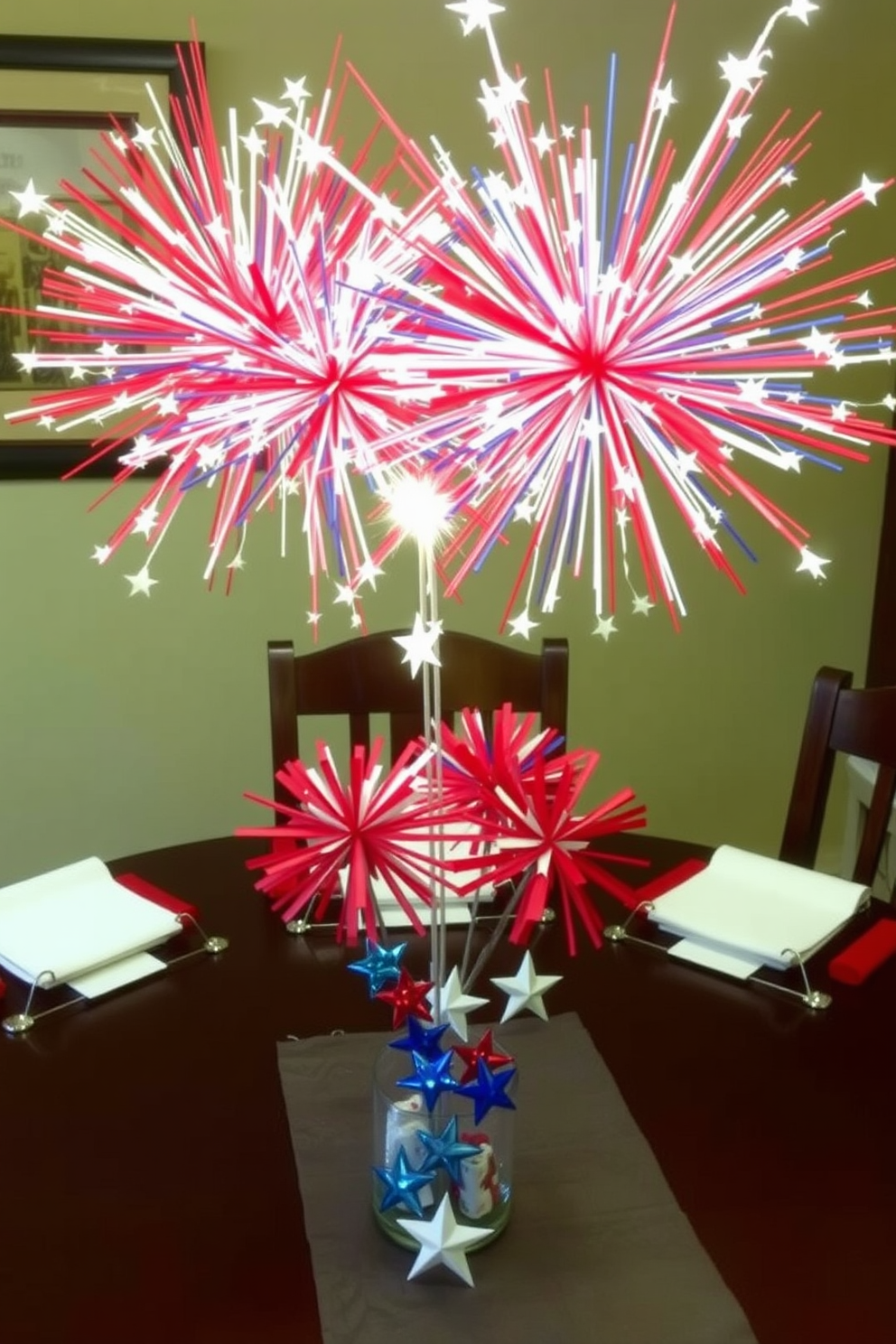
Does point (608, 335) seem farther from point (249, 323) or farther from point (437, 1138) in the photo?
point (437, 1138)

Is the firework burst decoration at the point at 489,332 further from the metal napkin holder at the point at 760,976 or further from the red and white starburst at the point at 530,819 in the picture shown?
the metal napkin holder at the point at 760,976

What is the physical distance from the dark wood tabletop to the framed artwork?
43.6 inches

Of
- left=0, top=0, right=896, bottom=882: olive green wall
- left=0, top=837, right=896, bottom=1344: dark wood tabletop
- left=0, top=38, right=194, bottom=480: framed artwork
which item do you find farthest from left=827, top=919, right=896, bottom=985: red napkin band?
left=0, top=38, right=194, bottom=480: framed artwork

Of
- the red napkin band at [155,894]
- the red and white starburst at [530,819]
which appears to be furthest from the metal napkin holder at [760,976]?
the red napkin band at [155,894]

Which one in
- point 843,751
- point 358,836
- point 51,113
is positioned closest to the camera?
point 358,836

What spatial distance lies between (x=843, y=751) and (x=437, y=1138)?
0.99 metres

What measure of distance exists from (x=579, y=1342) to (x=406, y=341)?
0.67 meters

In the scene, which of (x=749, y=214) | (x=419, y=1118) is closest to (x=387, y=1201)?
(x=419, y=1118)

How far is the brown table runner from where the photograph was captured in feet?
2.83

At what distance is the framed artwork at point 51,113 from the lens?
2.02 meters

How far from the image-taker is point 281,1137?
3.43ft

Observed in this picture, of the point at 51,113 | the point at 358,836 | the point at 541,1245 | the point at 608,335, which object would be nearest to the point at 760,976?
the point at 541,1245

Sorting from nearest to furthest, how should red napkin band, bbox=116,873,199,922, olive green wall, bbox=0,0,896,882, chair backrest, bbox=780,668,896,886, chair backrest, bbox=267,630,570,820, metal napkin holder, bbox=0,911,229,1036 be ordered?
metal napkin holder, bbox=0,911,229,1036
red napkin band, bbox=116,873,199,922
chair backrest, bbox=780,668,896,886
chair backrest, bbox=267,630,570,820
olive green wall, bbox=0,0,896,882

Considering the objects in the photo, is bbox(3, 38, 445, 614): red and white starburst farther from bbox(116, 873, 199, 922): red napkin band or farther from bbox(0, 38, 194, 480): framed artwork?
bbox(0, 38, 194, 480): framed artwork
